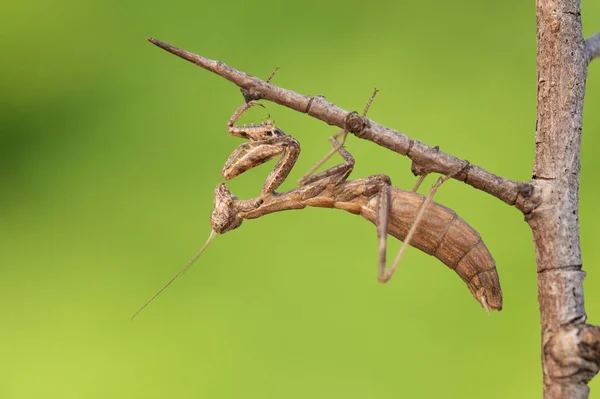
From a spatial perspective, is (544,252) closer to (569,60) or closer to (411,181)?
(569,60)

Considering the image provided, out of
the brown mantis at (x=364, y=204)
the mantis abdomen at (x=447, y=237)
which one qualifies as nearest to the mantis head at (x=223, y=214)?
the brown mantis at (x=364, y=204)

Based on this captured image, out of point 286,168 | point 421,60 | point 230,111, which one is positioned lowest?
point 286,168

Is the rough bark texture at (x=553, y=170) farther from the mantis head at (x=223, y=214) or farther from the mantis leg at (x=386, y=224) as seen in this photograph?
the mantis head at (x=223, y=214)

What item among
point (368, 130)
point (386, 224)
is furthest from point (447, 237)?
point (368, 130)

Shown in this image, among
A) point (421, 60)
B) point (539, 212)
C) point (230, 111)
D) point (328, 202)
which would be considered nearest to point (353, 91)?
point (421, 60)

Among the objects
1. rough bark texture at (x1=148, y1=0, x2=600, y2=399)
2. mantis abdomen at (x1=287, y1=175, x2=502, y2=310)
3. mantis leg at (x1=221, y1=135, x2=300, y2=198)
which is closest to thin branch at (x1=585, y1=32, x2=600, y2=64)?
rough bark texture at (x1=148, y1=0, x2=600, y2=399)

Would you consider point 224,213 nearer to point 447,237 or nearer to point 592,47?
point 447,237

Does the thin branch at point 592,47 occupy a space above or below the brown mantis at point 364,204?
above

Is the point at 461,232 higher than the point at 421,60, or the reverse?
the point at 421,60
